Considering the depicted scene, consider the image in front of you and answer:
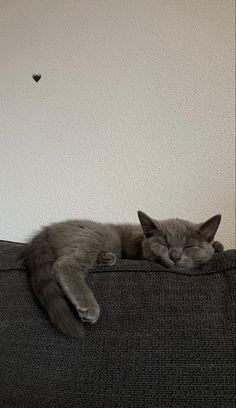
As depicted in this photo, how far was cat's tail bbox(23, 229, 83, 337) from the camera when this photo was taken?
0.73m

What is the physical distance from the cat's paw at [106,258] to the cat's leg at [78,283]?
0.05ft

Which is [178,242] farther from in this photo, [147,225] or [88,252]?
[88,252]

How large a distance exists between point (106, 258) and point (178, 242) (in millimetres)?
191

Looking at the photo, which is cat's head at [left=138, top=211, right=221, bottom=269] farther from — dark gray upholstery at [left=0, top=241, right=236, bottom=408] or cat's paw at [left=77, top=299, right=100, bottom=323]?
cat's paw at [left=77, top=299, right=100, bottom=323]

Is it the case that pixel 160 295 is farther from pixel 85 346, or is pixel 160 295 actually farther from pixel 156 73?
pixel 156 73

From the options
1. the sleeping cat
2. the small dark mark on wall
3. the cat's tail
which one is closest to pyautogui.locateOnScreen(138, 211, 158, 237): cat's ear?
the sleeping cat

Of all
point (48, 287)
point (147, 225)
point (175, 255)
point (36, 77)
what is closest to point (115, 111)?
point (36, 77)

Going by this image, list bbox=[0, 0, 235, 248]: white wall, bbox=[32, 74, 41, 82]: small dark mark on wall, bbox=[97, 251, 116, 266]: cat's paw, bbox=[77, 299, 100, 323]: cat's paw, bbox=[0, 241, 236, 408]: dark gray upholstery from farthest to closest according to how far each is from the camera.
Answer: bbox=[32, 74, 41, 82]: small dark mark on wall → bbox=[0, 0, 235, 248]: white wall → bbox=[97, 251, 116, 266]: cat's paw → bbox=[77, 299, 100, 323]: cat's paw → bbox=[0, 241, 236, 408]: dark gray upholstery

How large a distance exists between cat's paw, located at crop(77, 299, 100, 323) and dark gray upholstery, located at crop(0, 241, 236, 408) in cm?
2

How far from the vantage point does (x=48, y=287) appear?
0.81 metres

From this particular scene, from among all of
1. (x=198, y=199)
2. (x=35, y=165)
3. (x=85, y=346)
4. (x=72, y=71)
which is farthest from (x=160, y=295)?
(x=72, y=71)

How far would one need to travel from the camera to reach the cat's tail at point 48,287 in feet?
2.40

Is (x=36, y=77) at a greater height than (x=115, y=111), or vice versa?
(x=36, y=77)

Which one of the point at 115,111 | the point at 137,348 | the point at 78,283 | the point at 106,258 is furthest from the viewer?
the point at 115,111
